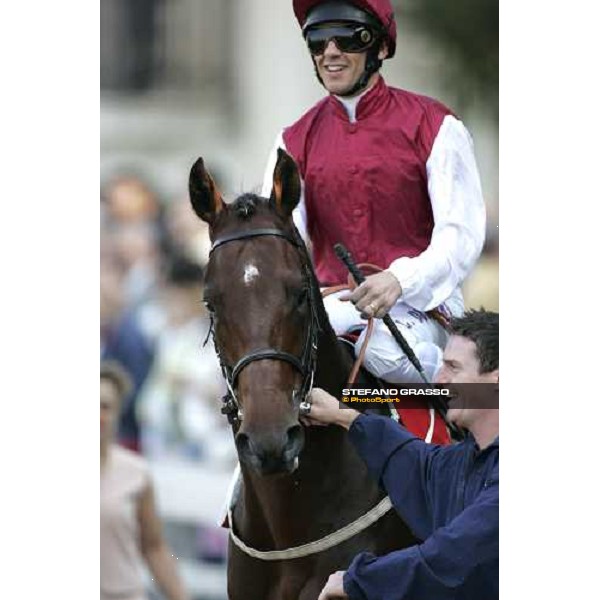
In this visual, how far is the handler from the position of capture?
12.2ft

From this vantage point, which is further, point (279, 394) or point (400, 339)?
point (400, 339)

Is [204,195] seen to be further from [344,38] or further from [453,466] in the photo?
[453,466]

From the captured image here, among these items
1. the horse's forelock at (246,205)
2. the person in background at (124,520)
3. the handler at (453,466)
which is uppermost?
the horse's forelock at (246,205)

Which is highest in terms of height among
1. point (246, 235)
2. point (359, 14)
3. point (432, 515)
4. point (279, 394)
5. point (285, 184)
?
point (359, 14)

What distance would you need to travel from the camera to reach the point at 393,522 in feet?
13.4

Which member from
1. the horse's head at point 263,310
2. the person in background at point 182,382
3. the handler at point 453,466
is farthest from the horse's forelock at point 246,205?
the person in background at point 182,382

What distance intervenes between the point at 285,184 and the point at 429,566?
106 centimetres

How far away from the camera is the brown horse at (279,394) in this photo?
3715mm

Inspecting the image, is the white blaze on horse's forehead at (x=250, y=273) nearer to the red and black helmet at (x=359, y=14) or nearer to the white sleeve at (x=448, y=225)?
the white sleeve at (x=448, y=225)

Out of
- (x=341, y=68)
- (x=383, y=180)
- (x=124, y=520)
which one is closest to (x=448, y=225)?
(x=383, y=180)

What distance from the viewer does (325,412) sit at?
393cm

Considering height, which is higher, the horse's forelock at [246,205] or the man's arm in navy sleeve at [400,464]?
the horse's forelock at [246,205]
